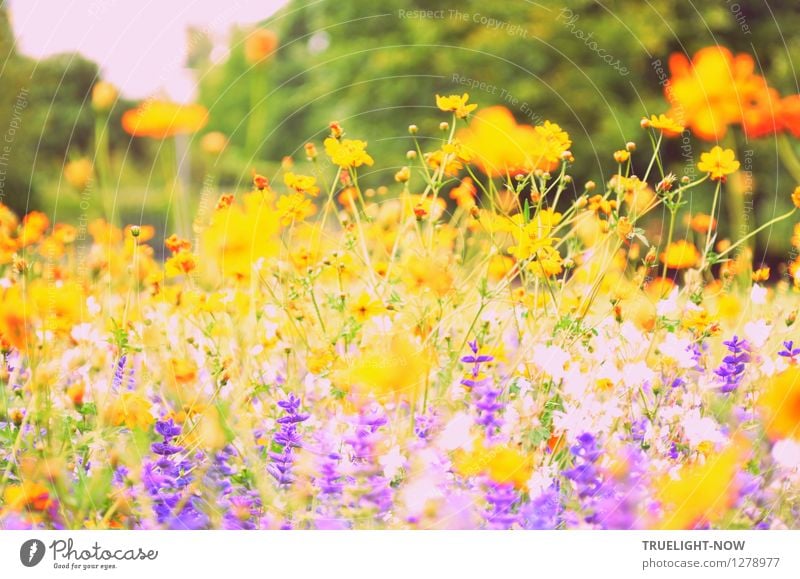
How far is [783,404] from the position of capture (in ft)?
6.67

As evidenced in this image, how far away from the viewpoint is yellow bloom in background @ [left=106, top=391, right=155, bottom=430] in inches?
74.2

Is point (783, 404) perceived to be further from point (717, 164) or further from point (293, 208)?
point (293, 208)

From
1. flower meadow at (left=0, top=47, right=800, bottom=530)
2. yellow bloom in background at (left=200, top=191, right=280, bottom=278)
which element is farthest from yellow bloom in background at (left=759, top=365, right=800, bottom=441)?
yellow bloom in background at (left=200, top=191, right=280, bottom=278)

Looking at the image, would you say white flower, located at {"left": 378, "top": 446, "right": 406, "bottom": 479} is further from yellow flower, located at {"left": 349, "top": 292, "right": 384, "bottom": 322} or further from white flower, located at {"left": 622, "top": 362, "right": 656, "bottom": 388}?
white flower, located at {"left": 622, "top": 362, "right": 656, "bottom": 388}

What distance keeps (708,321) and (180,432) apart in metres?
1.26

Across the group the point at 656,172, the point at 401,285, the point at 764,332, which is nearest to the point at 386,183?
the point at 656,172

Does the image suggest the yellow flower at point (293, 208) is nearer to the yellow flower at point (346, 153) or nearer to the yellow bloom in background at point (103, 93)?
the yellow flower at point (346, 153)

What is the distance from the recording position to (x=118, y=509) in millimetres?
1828

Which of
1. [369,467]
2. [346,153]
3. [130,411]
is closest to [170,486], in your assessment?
[130,411]

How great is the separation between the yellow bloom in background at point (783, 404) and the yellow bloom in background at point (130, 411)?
1476 millimetres

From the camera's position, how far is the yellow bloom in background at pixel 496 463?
5.97 feet

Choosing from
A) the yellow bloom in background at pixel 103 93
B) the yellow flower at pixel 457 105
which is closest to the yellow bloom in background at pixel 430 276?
the yellow flower at pixel 457 105

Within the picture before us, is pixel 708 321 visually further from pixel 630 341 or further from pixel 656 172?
pixel 656 172

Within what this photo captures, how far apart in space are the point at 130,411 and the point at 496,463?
837 millimetres
